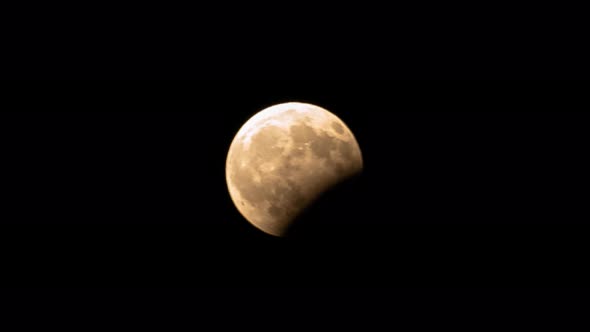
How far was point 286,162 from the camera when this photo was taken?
12.1ft

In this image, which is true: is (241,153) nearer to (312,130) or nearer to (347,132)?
(312,130)

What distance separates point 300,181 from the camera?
368cm

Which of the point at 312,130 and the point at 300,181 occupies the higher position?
the point at 312,130

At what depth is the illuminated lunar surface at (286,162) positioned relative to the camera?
3.70 meters

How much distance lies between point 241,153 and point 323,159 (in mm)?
884

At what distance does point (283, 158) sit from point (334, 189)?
0.63m

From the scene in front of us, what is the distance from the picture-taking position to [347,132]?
4156 mm

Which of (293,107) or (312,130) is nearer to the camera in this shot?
(312,130)

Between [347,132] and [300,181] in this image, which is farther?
[347,132]

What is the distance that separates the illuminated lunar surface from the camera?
3695 mm

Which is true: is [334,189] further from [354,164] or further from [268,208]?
[268,208]

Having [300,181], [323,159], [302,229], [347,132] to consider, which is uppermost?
[347,132]

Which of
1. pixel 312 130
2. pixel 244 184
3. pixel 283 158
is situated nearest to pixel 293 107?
pixel 312 130

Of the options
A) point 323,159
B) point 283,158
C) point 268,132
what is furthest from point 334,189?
point 268,132
